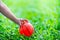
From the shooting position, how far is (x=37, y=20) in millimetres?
7410

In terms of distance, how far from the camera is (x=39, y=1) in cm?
961

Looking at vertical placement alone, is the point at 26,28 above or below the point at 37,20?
below

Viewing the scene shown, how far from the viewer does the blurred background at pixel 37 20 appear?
244 inches

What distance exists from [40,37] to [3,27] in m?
0.73

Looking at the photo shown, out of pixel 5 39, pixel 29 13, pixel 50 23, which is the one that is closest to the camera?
pixel 5 39

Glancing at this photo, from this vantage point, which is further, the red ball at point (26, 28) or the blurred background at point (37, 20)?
the blurred background at point (37, 20)

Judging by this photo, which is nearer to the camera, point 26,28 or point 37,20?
point 26,28

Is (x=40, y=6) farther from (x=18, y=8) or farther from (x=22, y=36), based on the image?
(x=22, y=36)

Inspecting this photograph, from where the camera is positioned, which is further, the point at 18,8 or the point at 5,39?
the point at 18,8

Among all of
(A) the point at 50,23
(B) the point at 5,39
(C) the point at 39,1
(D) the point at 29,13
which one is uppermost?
(C) the point at 39,1

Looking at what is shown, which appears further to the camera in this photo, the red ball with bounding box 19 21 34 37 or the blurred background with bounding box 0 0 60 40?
the blurred background with bounding box 0 0 60 40

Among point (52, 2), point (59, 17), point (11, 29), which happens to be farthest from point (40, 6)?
point (11, 29)

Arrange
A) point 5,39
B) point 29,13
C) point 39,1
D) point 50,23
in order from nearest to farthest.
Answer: point 5,39 < point 50,23 < point 29,13 < point 39,1

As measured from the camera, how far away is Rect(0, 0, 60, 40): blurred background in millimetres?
6199
